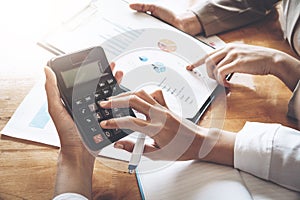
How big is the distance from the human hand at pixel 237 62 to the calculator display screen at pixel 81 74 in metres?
0.18

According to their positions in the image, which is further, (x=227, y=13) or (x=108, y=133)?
(x=227, y=13)

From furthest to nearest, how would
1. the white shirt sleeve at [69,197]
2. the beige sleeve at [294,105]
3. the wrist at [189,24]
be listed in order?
the wrist at [189,24] < the beige sleeve at [294,105] < the white shirt sleeve at [69,197]

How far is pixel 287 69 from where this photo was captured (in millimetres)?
737

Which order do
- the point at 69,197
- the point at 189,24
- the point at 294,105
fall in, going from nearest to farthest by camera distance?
the point at 69,197 → the point at 294,105 → the point at 189,24

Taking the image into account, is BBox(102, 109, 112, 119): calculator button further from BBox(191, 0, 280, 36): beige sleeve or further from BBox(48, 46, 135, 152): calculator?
BBox(191, 0, 280, 36): beige sleeve

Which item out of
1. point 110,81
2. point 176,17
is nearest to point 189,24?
point 176,17

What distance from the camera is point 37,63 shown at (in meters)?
0.74

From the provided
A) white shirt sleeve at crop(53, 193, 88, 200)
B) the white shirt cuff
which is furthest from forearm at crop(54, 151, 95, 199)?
the white shirt cuff

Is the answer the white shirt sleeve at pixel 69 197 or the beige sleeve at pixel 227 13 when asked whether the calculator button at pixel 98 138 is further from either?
the beige sleeve at pixel 227 13

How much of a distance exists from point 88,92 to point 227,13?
37cm

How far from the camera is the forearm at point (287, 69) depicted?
2.39 feet

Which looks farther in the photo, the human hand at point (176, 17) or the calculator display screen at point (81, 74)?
the human hand at point (176, 17)

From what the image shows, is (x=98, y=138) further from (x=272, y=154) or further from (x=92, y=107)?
(x=272, y=154)

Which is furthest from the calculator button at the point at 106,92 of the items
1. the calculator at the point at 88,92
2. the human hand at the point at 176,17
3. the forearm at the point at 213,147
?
the human hand at the point at 176,17
